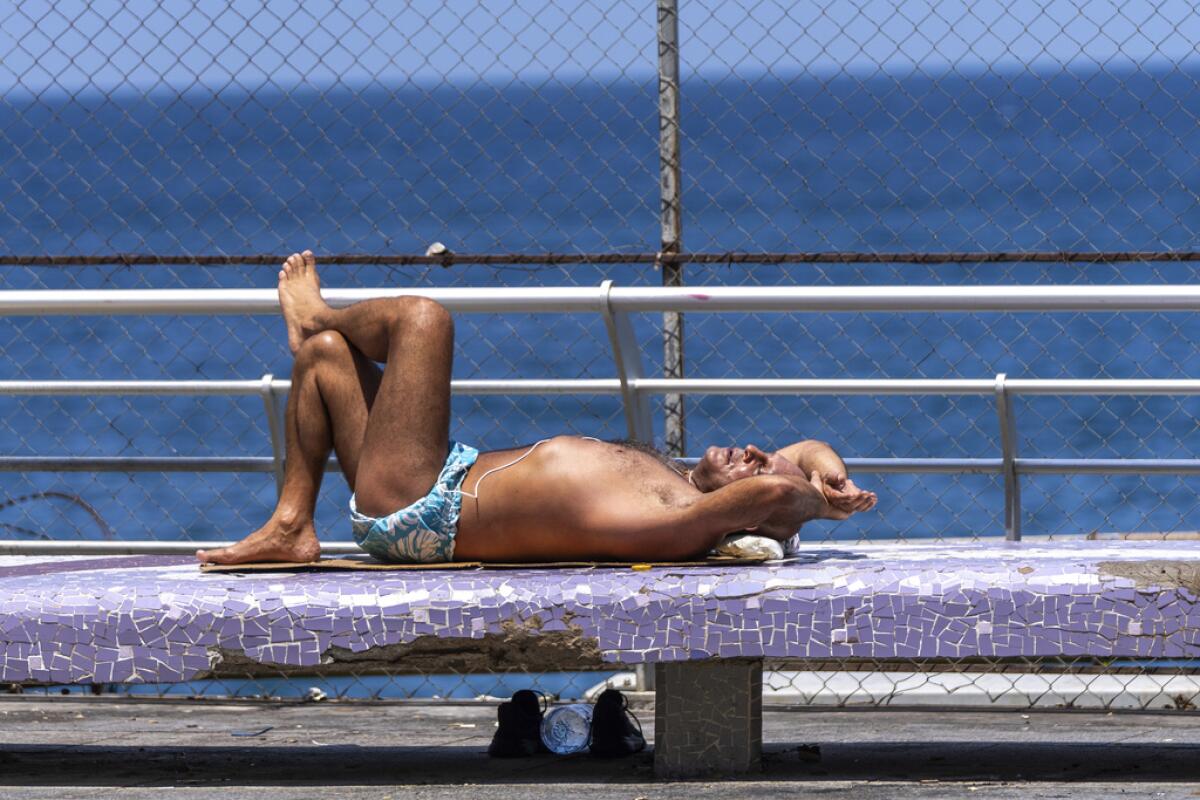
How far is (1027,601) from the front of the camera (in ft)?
11.4

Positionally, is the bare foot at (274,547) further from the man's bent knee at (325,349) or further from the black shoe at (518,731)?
the black shoe at (518,731)

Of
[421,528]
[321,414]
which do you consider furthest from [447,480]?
[321,414]

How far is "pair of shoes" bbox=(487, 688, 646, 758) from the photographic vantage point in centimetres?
397

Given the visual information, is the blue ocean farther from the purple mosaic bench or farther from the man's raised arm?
the purple mosaic bench

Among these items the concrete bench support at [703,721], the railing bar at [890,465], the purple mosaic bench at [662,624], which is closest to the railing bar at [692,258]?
the railing bar at [890,465]

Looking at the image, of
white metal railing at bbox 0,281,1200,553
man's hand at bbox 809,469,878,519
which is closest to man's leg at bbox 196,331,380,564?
Result: white metal railing at bbox 0,281,1200,553

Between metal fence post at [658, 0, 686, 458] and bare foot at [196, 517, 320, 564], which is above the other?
metal fence post at [658, 0, 686, 458]

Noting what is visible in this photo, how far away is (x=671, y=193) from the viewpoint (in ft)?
15.6

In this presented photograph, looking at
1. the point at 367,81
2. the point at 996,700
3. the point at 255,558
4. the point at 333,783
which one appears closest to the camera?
the point at 333,783

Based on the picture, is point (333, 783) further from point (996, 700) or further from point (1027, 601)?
point (996, 700)

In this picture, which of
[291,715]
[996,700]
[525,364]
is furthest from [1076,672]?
[525,364]

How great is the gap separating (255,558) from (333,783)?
0.56 metres

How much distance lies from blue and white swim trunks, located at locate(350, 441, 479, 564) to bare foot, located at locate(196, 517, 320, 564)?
115 mm

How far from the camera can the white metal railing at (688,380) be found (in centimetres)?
432
